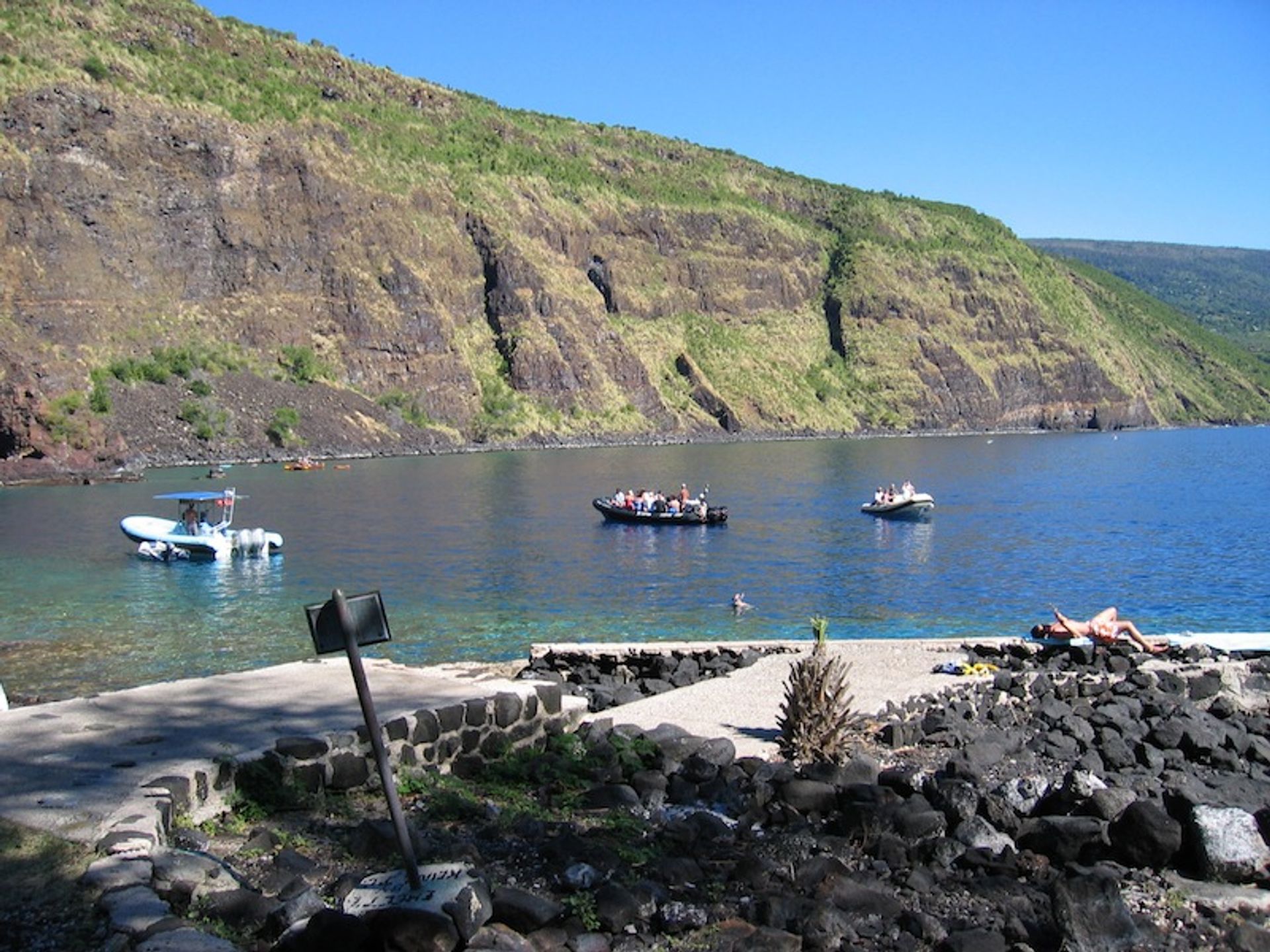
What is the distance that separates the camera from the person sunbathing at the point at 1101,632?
63.1 feet

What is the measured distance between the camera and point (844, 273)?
600ft

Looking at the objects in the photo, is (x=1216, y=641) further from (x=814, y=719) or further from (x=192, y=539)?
(x=192, y=539)

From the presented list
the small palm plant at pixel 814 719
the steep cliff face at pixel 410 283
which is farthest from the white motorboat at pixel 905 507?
the steep cliff face at pixel 410 283

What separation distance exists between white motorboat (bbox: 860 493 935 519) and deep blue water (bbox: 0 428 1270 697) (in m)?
0.81

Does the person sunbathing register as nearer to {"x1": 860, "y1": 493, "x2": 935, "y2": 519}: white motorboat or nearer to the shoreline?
{"x1": 860, "y1": 493, "x2": 935, "y2": 519}: white motorboat

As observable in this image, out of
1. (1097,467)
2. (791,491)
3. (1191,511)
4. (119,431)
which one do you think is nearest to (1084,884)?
(1191,511)

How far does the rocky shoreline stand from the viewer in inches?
298

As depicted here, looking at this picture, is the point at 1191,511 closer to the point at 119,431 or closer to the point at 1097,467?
the point at 1097,467

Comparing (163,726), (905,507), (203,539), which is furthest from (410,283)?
(163,726)

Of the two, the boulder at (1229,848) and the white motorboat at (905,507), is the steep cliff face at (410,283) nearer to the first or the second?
the white motorboat at (905,507)

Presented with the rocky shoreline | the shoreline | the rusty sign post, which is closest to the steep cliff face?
the shoreline

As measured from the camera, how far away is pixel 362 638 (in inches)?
297

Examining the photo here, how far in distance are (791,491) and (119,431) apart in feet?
163

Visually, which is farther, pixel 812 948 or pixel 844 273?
pixel 844 273
